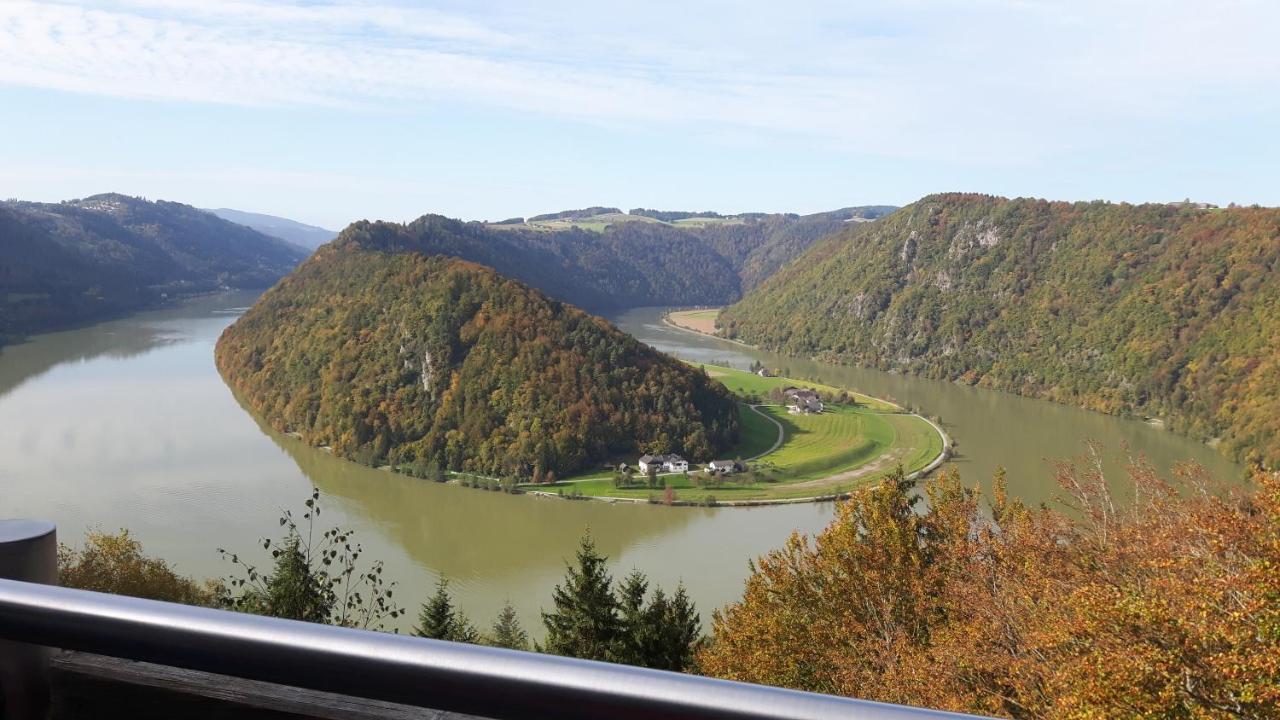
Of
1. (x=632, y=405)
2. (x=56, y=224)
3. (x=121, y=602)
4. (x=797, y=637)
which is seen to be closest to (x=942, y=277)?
(x=632, y=405)

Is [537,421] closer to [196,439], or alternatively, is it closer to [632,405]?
[632,405]

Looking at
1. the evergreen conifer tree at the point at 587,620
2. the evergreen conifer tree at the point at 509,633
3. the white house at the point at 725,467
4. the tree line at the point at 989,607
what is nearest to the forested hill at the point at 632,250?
the white house at the point at 725,467

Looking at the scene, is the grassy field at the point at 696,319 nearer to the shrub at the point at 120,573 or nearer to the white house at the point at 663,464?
the white house at the point at 663,464

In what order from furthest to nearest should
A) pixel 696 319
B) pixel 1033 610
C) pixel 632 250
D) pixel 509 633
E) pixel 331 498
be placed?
pixel 632 250
pixel 696 319
pixel 331 498
pixel 509 633
pixel 1033 610

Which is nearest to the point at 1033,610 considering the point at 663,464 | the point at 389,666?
the point at 389,666

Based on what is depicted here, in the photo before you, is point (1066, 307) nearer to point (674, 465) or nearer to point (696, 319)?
point (696, 319)

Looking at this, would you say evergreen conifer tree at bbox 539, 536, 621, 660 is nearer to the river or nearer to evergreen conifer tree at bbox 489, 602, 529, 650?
evergreen conifer tree at bbox 489, 602, 529, 650

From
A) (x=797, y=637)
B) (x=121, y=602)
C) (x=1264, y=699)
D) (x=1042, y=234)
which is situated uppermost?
(x=1042, y=234)

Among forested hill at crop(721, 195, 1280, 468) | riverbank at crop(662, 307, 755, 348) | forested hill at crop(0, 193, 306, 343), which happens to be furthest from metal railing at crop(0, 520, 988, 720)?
riverbank at crop(662, 307, 755, 348)
